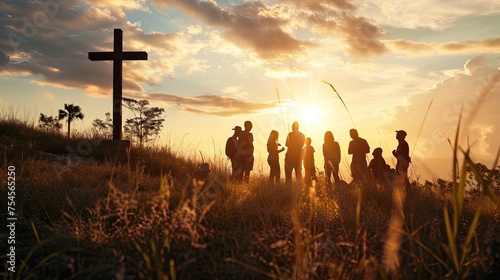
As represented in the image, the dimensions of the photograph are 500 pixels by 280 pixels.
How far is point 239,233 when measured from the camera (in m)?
3.79

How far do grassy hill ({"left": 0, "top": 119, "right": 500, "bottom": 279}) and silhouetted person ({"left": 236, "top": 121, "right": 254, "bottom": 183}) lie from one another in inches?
145

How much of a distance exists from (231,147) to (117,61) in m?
4.89

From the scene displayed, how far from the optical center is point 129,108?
14469 millimetres

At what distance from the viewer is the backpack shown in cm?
1130

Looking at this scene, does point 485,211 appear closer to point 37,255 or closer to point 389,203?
point 389,203

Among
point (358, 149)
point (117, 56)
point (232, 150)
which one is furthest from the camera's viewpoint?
point (117, 56)

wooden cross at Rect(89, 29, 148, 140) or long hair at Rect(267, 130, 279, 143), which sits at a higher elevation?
wooden cross at Rect(89, 29, 148, 140)

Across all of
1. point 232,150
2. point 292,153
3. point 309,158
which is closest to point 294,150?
point 292,153

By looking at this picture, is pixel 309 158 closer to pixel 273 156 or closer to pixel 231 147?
pixel 273 156

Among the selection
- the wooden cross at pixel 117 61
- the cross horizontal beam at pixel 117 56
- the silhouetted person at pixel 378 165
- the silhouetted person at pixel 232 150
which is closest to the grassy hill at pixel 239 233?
the silhouetted person at pixel 378 165

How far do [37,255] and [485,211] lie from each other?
5551 mm

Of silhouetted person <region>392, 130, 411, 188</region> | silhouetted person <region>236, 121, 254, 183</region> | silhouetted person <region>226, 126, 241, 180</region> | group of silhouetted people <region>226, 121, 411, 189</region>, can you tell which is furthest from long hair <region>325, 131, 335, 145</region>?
silhouetted person <region>226, 126, 241, 180</region>

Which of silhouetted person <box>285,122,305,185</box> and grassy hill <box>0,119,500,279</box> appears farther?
silhouetted person <box>285,122,305,185</box>

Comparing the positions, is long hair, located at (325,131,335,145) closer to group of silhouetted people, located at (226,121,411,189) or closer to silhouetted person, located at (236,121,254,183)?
group of silhouetted people, located at (226,121,411,189)
